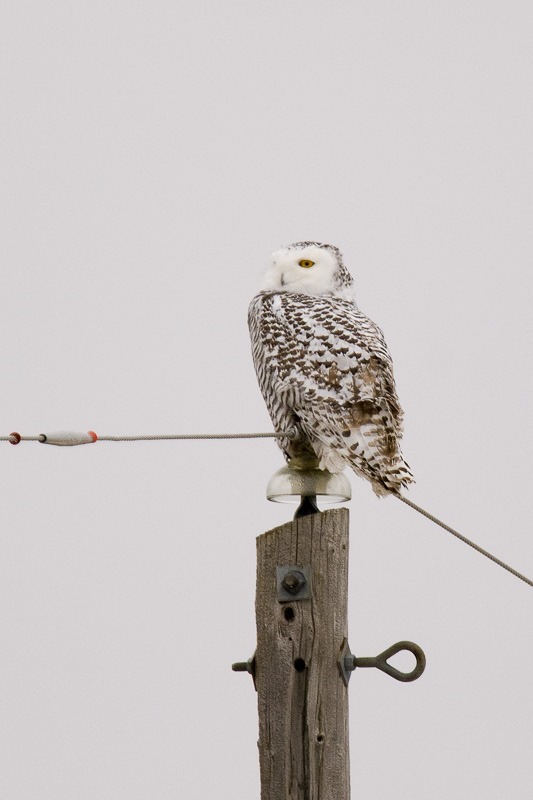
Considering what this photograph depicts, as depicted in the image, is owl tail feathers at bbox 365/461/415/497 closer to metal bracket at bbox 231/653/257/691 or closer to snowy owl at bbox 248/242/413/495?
snowy owl at bbox 248/242/413/495

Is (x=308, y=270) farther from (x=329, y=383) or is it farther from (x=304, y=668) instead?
(x=304, y=668)

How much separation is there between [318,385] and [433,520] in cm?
66

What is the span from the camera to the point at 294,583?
3373 millimetres

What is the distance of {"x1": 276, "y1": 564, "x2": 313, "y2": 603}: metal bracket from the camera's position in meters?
3.37

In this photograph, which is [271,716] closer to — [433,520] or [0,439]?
[433,520]

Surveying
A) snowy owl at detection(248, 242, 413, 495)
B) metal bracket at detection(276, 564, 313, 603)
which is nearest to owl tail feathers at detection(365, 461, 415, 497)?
snowy owl at detection(248, 242, 413, 495)

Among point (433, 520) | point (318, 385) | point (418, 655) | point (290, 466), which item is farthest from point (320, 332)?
point (418, 655)

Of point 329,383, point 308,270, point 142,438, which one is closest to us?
point 142,438

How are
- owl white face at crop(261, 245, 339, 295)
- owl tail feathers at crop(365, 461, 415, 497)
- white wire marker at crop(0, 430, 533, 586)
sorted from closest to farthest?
white wire marker at crop(0, 430, 533, 586) < owl tail feathers at crop(365, 461, 415, 497) < owl white face at crop(261, 245, 339, 295)

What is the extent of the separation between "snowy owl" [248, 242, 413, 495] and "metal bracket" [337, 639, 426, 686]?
25.4 inches

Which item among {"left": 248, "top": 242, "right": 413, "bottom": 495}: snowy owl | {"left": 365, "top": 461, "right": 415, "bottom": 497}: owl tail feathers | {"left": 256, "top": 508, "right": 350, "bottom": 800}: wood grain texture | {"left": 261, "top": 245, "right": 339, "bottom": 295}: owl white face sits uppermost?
{"left": 261, "top": 245, "right": 339, "bottom": 295}: owl white face

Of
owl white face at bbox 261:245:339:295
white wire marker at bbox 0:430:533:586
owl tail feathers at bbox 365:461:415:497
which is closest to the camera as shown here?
white wire marker at bbox 0:430:533:586

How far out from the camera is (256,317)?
4422 millimetres

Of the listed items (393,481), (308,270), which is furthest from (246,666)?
(308,270)
